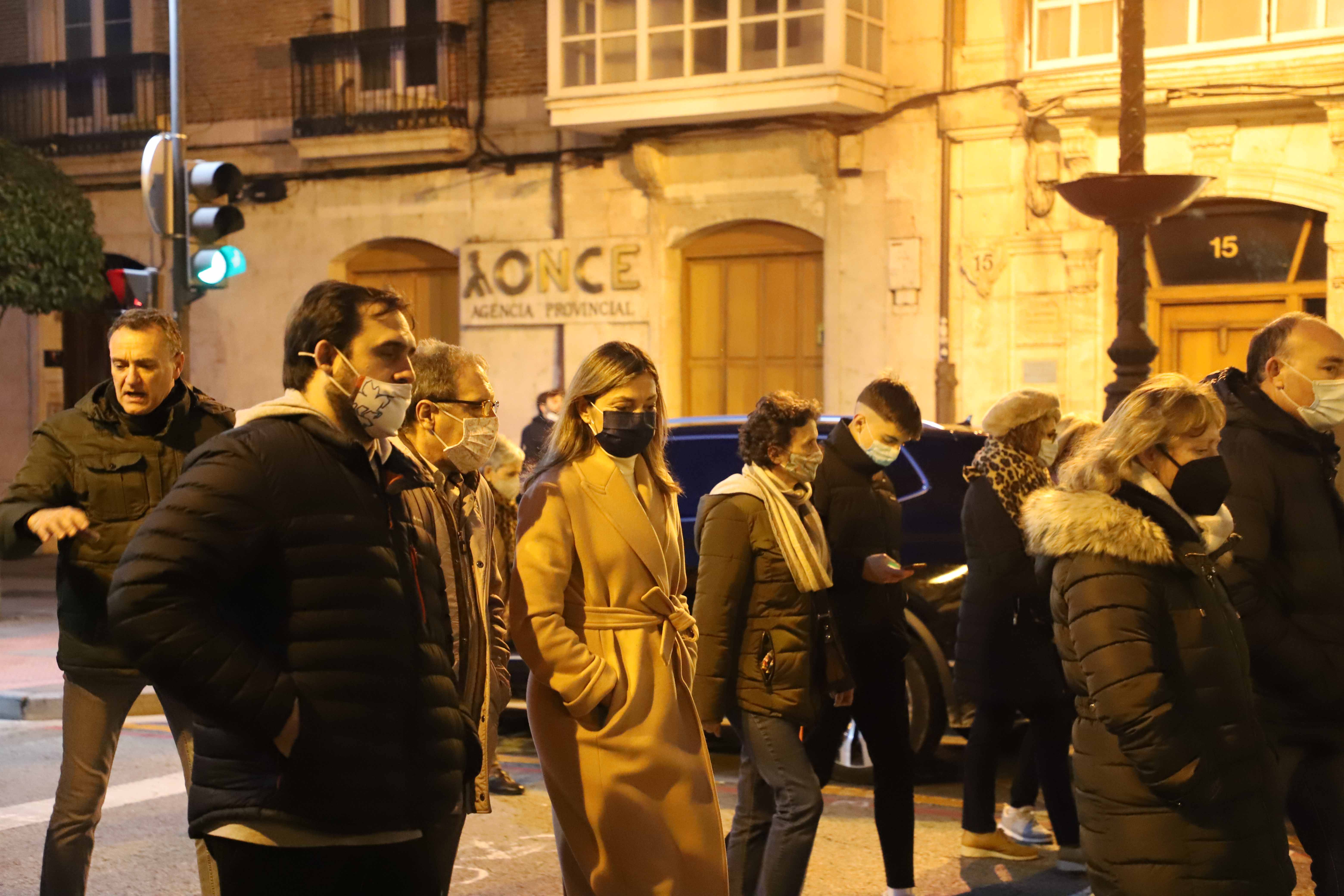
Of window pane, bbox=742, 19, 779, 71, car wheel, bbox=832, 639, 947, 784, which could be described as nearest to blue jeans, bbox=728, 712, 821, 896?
car wheel, bbox=832, 639, 947, 784

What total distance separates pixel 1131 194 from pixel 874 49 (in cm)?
734

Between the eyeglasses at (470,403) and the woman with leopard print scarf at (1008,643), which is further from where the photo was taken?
the woman with leopard print scarf at (1008,643)

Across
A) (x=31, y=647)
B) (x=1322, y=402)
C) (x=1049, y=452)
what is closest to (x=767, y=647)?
(x=1322, y=402)

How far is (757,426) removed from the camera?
5.49 meters

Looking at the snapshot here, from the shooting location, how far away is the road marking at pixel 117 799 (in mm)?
7199

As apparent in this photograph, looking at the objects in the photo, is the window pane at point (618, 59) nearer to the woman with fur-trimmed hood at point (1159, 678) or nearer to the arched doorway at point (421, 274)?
the arched doorway at point (421, 274)

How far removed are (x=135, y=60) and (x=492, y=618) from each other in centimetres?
1792

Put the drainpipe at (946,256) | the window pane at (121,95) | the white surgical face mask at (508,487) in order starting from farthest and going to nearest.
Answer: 1. the window pane at (121,95)
2. the drainpipe at (946,256)
3. the white surgical face mask at (508,487)

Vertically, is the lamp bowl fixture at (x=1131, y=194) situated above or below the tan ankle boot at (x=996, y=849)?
above

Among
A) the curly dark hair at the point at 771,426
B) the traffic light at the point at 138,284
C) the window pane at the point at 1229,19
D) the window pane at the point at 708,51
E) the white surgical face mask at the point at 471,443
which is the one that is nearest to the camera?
the white surgical face mask at the point at 471,443

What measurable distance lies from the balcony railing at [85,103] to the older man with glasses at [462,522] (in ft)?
55.9

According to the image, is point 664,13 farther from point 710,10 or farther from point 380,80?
point 380,80

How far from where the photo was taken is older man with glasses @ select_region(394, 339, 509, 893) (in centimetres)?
373

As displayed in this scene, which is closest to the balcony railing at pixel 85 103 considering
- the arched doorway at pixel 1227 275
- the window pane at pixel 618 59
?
the window pane at pixel 618 59
